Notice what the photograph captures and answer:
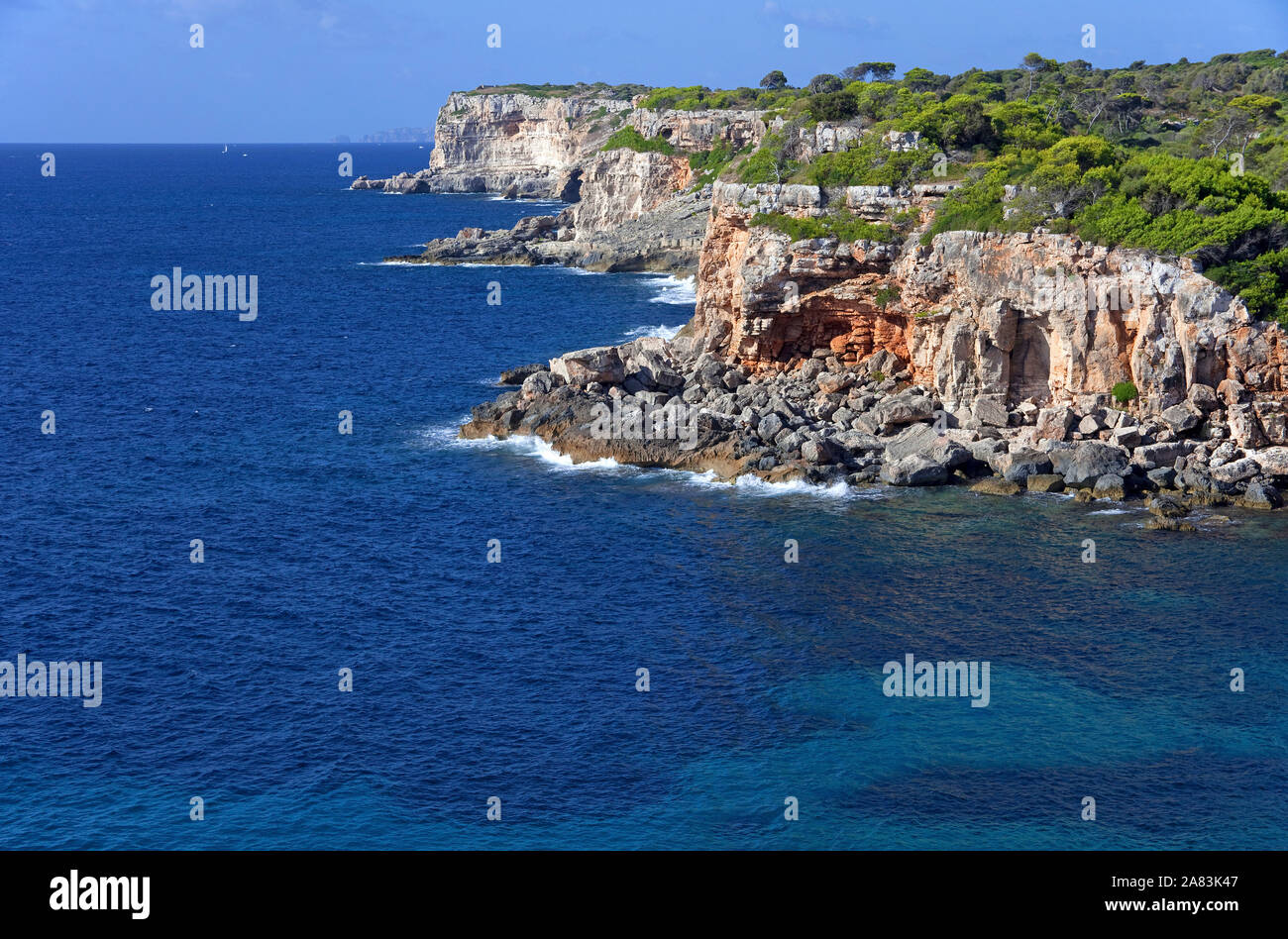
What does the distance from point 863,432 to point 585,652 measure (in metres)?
30.3

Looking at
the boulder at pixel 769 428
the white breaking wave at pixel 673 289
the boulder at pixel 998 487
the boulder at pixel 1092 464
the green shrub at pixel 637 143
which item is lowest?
the boulder at pixel 998 487

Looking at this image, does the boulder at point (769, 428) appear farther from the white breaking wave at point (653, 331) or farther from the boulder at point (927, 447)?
the white breaking wave at point (653, 331)

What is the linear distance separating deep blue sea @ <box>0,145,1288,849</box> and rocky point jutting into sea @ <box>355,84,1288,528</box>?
3.03 m

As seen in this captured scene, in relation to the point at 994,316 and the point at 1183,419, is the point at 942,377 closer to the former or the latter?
the point at 994,316

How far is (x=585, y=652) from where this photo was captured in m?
53.0

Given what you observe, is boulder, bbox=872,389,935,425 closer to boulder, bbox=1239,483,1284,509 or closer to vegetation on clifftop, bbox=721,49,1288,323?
vegetation on clifftop, bbox=721,49,1288,323

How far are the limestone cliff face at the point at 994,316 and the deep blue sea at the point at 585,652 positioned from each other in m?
10.3

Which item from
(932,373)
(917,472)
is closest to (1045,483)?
(917,472)

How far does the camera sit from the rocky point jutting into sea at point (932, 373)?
70.2 metres

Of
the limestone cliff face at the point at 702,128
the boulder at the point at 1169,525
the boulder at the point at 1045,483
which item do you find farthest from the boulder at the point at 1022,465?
the limestone cliff face at the point at 702,128

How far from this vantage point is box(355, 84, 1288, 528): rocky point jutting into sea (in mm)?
70188

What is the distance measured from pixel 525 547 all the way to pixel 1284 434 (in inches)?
1689

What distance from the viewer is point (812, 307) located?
281ft
